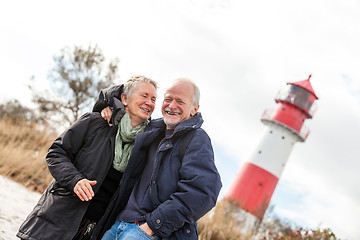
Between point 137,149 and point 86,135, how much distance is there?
1.43 feet

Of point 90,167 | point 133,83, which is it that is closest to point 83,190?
point 90,167

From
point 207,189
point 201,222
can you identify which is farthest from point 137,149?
point 201,222

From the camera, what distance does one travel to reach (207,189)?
6.63 ft

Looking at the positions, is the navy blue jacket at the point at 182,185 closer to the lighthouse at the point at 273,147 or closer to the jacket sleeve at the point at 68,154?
the jacket sleeve at the point at 68,154

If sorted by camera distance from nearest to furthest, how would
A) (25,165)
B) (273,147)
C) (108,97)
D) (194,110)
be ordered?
(194,110)
(108,97)
(25,165)
(273,147)

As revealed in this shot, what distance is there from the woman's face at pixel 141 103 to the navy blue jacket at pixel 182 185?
493 millimetres

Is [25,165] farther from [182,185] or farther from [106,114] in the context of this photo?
[182,185]

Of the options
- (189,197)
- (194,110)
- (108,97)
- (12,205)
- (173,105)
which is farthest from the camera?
(12,205)

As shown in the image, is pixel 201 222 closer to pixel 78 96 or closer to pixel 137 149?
pixel 137 149

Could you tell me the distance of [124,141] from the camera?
8.60 feet

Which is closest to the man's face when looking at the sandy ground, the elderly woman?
the elderly woman

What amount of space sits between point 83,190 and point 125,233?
408 mm

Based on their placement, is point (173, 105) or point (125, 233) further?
point (173, 105)

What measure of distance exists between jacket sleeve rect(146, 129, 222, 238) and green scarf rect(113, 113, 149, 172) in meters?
0.58
